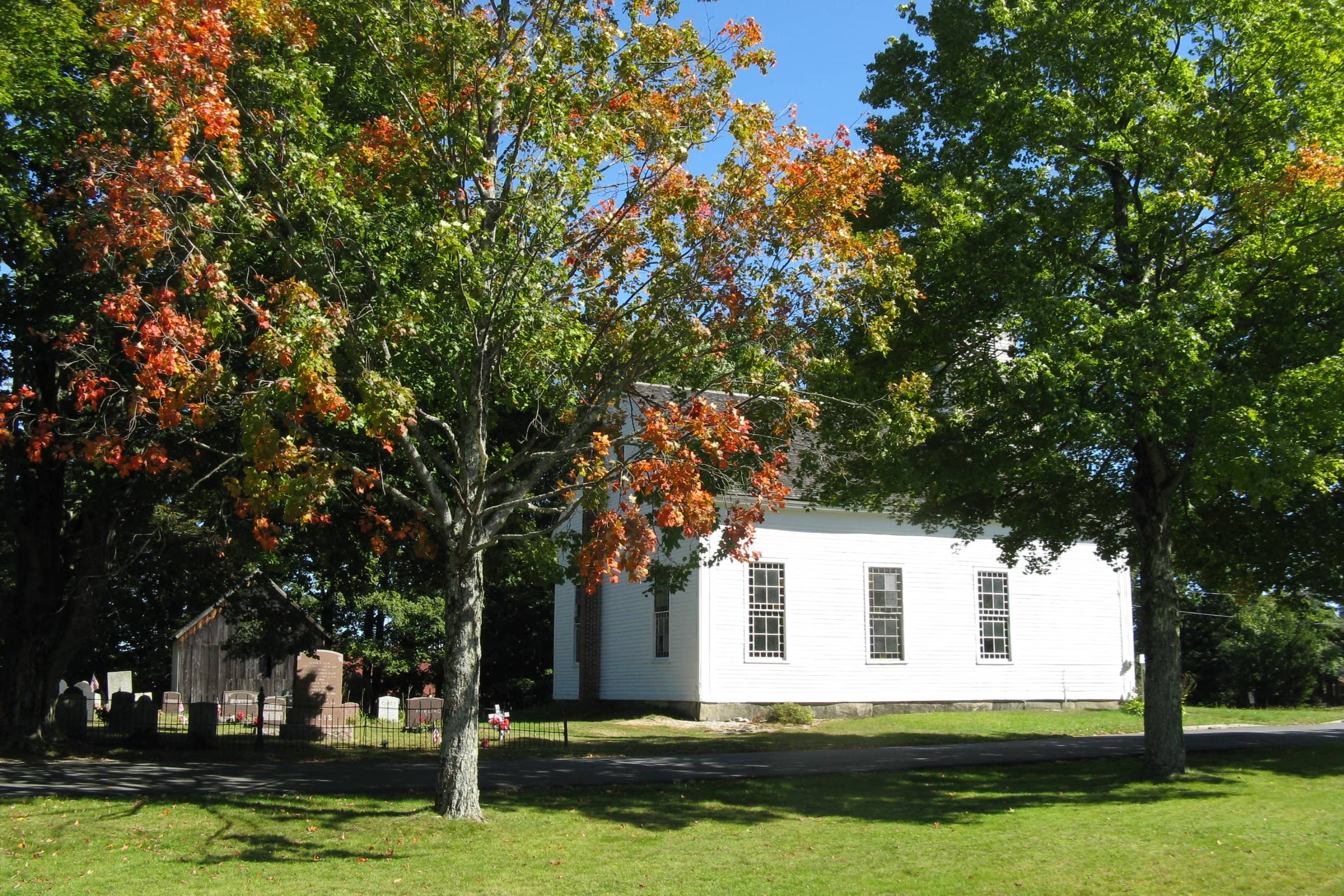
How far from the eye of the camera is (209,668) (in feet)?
136

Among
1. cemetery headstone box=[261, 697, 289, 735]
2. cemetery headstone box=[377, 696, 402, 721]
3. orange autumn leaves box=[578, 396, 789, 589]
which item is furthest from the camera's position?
cemetery headstone box=[261, 697, 289, 735]

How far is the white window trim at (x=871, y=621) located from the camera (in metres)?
28.3

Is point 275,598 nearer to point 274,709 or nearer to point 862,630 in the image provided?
point 274,709

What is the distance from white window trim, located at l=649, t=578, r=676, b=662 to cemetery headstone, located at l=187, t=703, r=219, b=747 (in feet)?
36.6

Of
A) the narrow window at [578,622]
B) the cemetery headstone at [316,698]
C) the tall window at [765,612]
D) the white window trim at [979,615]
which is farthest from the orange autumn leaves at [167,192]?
the white window trim at [979,615]

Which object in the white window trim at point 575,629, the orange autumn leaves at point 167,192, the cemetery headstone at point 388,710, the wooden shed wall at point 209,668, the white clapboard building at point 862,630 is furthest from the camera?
the wooden shed wall at point 209,668

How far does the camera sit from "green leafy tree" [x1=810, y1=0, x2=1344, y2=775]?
13.6 m

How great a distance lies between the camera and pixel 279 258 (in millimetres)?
13609

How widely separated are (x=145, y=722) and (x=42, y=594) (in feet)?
10.1

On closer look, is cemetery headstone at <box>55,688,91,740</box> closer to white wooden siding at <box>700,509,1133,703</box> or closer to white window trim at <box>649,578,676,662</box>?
white window trim at <box>649,578,676,662</box>

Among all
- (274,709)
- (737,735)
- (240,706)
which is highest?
(737,735)

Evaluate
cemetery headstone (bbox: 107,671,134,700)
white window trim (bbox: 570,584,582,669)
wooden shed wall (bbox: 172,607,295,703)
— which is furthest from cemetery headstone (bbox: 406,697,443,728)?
wooden shed wall (bbox: 172,607,295,703)

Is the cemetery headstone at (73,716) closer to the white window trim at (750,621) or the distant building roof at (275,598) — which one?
the distant building roof at (275,598)

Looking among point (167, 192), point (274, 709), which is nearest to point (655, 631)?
point (274, 709)
